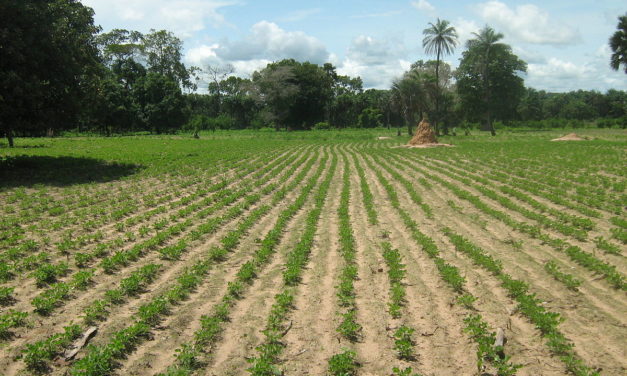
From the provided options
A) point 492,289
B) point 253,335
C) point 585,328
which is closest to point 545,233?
point 492,289

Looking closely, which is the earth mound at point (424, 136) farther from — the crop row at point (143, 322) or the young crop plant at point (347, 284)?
the crop row at point (143, 322)

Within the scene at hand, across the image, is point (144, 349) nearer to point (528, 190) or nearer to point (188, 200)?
point (188, 200)

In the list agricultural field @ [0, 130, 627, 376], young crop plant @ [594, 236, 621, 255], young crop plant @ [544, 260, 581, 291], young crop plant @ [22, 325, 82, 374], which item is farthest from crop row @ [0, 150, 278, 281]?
young crop plant @ [594, 236, 621, 255]

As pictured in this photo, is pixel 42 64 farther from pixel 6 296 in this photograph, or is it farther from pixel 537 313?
pixel 537 313

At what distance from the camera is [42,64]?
1886 centimetres

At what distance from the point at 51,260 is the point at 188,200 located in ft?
19.7

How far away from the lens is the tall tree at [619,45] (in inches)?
2089

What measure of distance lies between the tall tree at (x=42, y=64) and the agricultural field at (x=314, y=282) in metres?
4.87

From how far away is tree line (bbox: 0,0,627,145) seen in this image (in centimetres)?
1850

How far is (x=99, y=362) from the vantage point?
4.61 metres

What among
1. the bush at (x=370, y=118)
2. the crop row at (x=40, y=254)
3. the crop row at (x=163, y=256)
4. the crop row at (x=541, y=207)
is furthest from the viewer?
the bush at (x=370, y=118)

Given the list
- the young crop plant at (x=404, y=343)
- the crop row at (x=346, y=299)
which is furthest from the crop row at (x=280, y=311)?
the young crop plant at (x=404, y=343)

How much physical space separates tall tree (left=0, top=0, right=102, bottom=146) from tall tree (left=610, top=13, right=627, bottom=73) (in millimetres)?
58901

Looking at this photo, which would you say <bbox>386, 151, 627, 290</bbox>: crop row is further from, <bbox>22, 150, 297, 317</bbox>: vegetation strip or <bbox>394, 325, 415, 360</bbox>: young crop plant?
<bbox>22, 150, 297, 317</bbox>: vegetation strip
